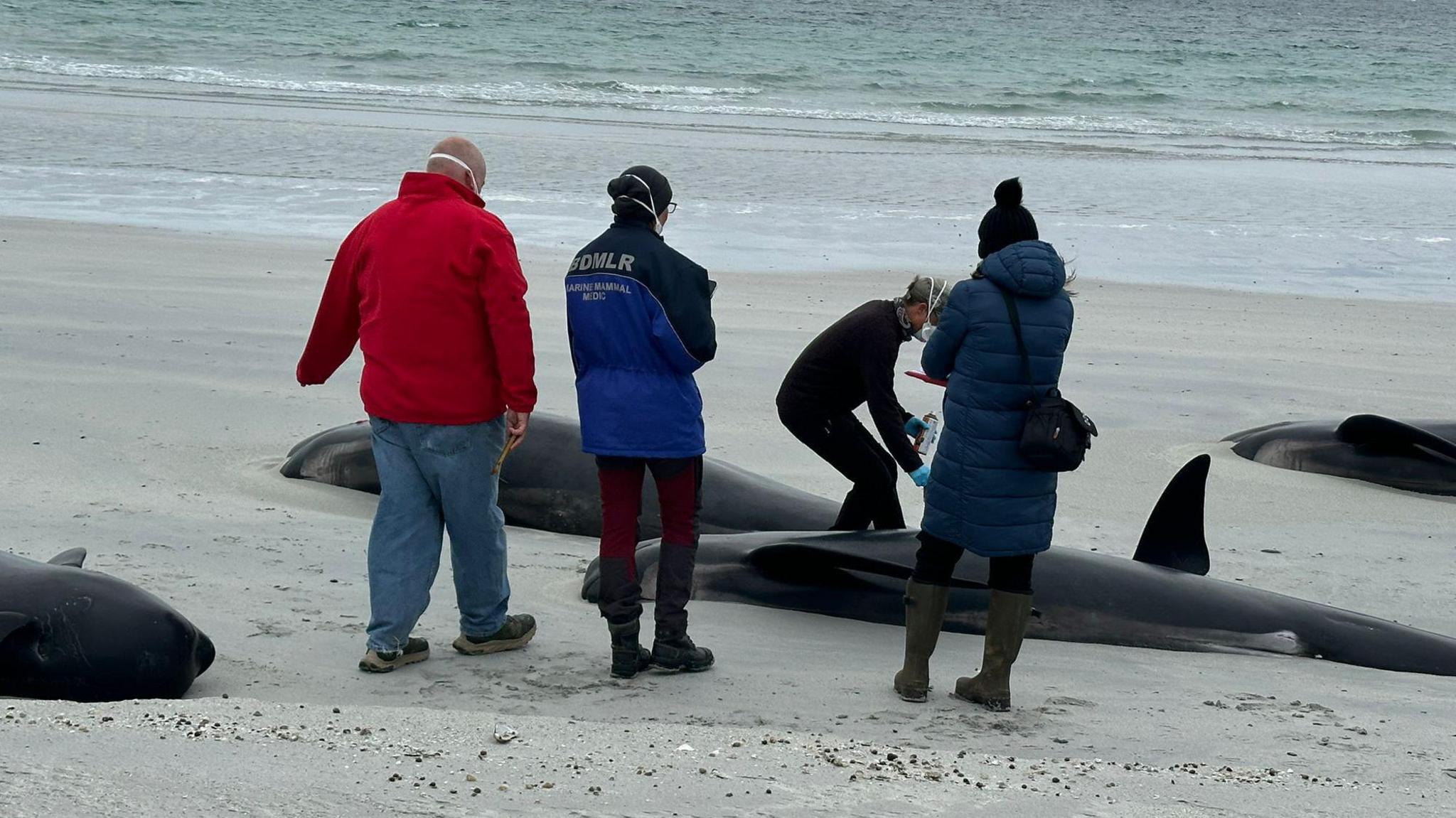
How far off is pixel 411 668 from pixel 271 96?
30.1 m

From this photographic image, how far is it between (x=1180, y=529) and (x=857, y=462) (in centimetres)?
147

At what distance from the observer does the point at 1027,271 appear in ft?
17.1

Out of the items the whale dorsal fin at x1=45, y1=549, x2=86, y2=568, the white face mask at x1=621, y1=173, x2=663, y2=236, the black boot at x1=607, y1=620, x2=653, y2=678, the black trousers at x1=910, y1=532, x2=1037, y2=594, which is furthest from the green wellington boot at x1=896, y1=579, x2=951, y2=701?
the whale dorsal fin at x1=45, y1=549, x2=86, y2=568

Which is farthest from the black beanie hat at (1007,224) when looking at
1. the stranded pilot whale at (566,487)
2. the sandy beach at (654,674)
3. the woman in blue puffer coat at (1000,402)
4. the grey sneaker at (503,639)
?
the stranded pilot whale at (566,487)

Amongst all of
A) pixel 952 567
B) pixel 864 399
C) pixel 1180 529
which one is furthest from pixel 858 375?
pixel 952 567

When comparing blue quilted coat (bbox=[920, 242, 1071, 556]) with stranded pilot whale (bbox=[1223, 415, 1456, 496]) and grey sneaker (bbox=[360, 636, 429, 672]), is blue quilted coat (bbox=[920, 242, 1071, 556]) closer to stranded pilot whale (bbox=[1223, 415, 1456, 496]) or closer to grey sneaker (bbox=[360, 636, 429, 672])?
grey sneaker (bbox=[360, 636, 429, 672])

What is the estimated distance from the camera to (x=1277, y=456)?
995cm

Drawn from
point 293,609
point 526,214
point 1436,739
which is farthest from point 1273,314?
point 293,609

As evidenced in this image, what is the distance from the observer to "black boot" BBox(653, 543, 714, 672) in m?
5.66

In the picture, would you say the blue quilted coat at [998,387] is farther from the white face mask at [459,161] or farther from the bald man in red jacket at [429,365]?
the white face mask at [459,161]

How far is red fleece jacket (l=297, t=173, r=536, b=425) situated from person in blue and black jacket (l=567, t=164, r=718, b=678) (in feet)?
0.78

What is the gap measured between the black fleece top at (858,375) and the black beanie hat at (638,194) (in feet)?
4.97

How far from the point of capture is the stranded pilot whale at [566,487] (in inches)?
311

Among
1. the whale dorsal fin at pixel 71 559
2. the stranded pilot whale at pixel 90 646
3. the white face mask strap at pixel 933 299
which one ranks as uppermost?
the white face mask strap at pixel 933 299
